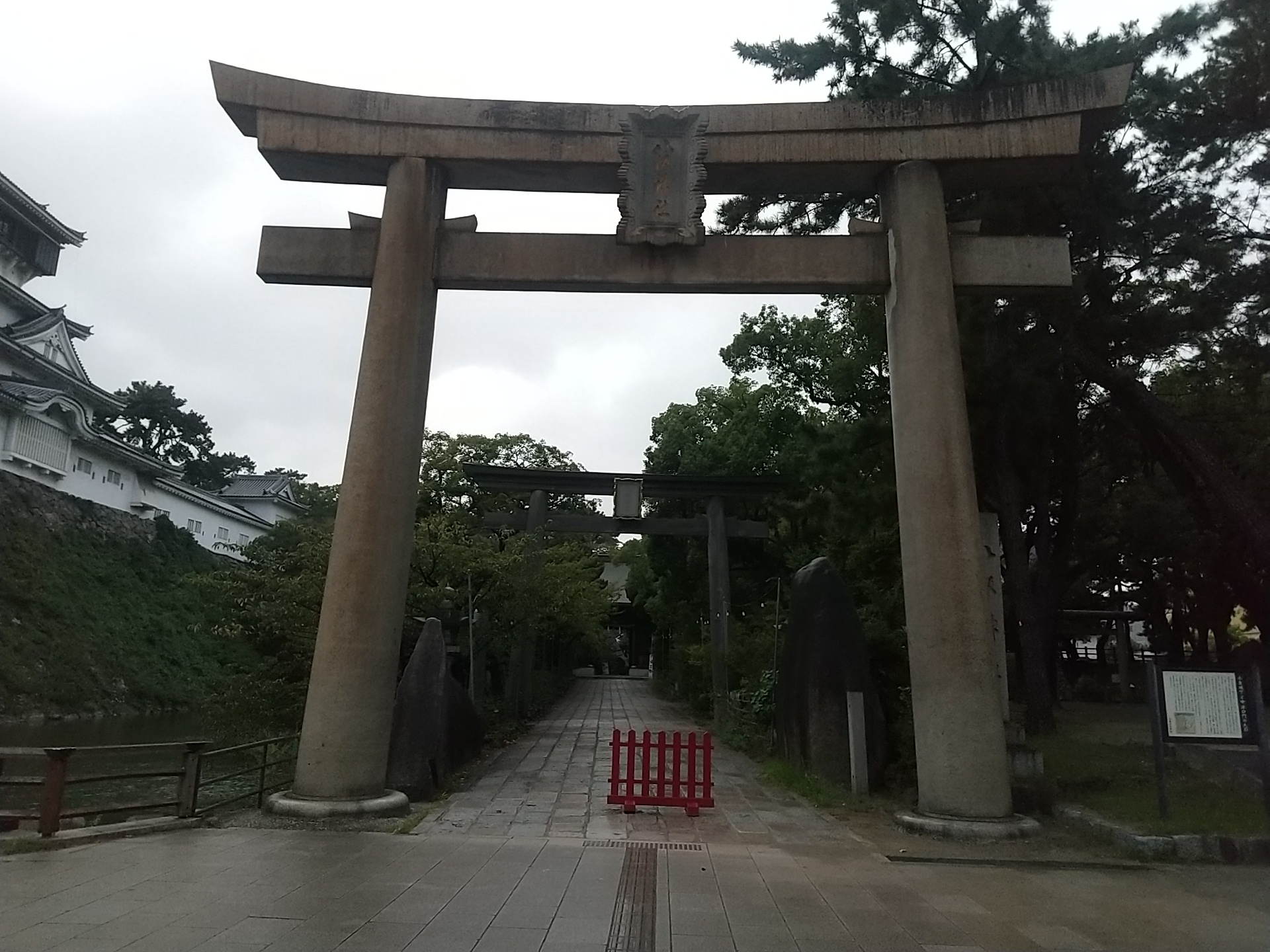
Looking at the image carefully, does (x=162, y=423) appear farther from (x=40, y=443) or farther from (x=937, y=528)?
(x=937, y=528)

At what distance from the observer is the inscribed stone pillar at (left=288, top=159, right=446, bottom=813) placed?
26.4 ft

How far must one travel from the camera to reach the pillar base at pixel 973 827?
754 cm

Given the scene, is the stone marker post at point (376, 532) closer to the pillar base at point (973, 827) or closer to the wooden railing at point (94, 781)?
the wooden railing at point (94, 781)

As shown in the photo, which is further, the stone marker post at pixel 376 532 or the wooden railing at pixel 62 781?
the stone marker post at pixel 376 532

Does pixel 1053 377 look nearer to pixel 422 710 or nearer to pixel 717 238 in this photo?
pixel 717 238

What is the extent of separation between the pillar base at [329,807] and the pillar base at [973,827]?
4.98 meters

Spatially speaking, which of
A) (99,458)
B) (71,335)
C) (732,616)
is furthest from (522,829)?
(71,335)

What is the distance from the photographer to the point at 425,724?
9617mm

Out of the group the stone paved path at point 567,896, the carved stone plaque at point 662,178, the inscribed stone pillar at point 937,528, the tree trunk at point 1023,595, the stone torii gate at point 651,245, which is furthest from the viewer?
the tree trunk at point 1023,595

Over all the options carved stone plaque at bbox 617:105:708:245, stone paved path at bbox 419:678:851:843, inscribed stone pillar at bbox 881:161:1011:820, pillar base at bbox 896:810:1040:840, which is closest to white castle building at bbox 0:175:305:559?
stone paved path at bbox 419:678:851:843

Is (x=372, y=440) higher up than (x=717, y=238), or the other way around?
(x=717, y=238)

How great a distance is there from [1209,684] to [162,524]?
1414 inches

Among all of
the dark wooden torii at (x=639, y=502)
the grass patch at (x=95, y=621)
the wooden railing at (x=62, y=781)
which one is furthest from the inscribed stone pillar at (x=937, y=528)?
the grass patch at (x=95, y=621)

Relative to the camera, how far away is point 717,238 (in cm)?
933
